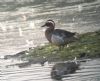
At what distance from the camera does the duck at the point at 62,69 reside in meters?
12.2

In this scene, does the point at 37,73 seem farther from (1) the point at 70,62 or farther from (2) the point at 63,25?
(2) the point at 63,25

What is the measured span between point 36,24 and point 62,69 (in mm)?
7988

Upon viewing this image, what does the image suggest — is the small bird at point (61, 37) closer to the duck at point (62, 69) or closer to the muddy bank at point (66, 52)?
the muddy bank at point (66, 52)

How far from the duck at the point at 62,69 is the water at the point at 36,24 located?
0.17m

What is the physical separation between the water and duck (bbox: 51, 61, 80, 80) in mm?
169

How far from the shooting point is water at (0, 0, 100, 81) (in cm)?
1238

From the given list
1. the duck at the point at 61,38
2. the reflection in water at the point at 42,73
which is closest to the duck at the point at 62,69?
the reflection in water at the point at 42,73

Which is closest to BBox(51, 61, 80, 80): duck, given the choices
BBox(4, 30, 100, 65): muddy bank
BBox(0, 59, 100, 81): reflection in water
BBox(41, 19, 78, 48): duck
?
BBox(0, 59, 100, 81): reflection in water

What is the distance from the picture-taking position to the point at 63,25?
1964cm

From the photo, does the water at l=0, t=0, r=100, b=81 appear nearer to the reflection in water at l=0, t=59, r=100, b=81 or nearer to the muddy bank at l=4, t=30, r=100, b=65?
the reflection in water at l=0, t=59, r=100, b=81

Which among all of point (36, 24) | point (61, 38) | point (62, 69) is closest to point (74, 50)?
point (61, 38)

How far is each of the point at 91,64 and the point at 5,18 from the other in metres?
10.5

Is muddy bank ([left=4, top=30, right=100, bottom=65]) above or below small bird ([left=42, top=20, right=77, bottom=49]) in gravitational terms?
below

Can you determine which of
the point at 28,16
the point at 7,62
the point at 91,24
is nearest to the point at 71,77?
the point at 7,62
